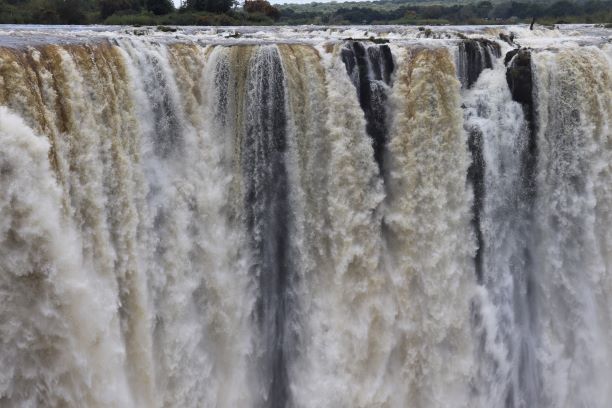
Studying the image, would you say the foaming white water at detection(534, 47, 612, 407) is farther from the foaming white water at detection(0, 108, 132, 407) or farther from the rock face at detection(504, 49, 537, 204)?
the foaming white water at detection(0, 108, 132, 407)

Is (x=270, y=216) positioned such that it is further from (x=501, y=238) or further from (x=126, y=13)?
(x=126, y=13)

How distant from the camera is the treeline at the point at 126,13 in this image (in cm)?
2266

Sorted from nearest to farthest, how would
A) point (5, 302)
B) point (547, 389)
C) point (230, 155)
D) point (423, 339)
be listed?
point (5, 302)
point (230, 155)
point (423, 339)
point (547, 389)

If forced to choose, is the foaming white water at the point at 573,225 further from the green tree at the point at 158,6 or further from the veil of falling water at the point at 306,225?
the green tree at the point at 158,6

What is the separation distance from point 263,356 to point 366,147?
11.6ft

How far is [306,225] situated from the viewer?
998cm

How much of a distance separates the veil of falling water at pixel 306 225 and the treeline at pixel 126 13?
45.9 ft

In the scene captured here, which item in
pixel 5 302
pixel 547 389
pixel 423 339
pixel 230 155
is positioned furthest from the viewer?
pixel 547 389

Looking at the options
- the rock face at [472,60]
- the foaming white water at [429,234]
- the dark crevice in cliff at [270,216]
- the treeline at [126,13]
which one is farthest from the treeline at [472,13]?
the dark crevice in cliff at [270,216]

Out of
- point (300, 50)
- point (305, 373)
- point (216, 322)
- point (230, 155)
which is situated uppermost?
point (300, 50)

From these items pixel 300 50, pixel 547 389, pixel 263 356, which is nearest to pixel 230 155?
pixel 300 50

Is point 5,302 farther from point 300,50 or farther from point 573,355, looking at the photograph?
point 573,355

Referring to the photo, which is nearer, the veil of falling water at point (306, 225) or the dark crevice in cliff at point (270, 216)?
the veil of falling water at point (306, 225)

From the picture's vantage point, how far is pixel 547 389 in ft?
37.1
